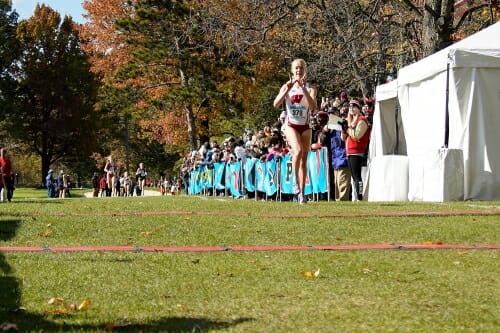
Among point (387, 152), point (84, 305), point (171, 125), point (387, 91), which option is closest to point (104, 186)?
point (171, 125)

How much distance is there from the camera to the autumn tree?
231 feet

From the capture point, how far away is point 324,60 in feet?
99.5

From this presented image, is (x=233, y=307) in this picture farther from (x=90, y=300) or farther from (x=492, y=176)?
(x=492, y=176)

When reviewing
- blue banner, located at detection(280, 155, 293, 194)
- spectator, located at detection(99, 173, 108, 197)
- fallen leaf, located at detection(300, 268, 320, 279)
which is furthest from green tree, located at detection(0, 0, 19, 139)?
fallen leaf, located at detection(300, 268, 320, 279)

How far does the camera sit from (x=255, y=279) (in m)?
5.82

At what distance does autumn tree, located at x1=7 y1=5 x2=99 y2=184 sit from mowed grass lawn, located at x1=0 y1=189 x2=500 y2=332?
6312 cm

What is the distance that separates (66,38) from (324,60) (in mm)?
47617

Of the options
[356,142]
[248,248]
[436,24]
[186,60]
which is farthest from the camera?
[186,60]

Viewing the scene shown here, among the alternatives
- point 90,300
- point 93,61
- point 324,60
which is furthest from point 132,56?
point 90,300

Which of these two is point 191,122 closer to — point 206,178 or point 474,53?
point 206,178

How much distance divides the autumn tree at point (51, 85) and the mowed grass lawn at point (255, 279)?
207 ft

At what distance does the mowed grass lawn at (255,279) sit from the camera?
4.47m

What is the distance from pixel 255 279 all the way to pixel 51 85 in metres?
67.7

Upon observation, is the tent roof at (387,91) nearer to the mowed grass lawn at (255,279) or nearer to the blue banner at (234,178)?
the blue banner at (234,178)
